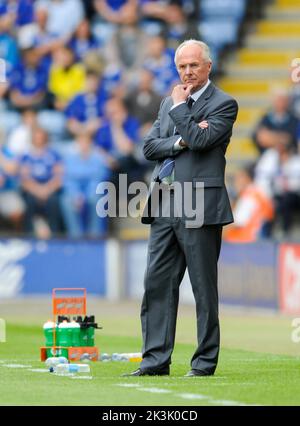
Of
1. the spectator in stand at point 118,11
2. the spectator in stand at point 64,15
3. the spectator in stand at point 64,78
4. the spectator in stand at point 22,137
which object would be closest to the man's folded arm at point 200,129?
the spectator in stand at point 22,137

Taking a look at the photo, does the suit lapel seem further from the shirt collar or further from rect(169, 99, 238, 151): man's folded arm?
rect(169, 99, 238, 151): man's folded arm

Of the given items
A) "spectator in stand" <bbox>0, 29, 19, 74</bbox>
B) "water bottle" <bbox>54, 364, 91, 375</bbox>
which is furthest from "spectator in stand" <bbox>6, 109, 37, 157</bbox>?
"water bottle" <bbox>54, 364, 91, 375</bbox>

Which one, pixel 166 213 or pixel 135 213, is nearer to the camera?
pixel 166 213

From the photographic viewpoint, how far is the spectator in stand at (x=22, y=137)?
79.3ft

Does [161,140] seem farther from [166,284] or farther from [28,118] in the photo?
[28,118]

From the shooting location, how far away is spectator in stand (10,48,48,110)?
2534cm

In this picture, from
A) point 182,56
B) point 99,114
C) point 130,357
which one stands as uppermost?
point 99,114

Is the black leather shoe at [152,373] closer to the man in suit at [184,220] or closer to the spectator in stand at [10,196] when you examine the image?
the man in suit at [184,220]

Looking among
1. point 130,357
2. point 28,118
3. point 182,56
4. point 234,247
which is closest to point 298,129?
point 234,247

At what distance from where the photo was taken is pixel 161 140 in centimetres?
1025

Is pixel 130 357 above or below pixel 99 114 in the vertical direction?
below

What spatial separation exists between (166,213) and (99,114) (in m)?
14.6

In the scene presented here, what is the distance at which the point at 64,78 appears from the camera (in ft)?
83.7

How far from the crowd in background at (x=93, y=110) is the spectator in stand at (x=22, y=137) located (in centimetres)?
2
